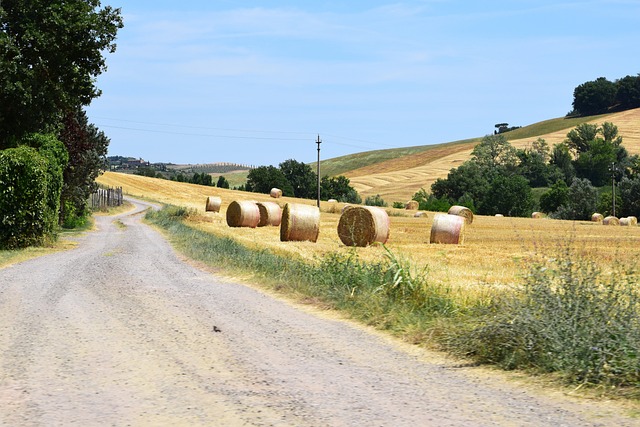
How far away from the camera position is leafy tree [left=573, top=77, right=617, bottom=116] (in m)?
167

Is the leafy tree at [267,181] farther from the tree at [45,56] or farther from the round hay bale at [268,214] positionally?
the tree at [45,56]

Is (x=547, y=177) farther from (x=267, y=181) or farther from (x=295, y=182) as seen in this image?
(x=267, y=181)

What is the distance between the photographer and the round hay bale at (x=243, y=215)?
43.3 meters

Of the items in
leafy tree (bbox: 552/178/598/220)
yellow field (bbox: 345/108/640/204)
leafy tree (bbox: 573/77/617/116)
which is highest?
leafy tree (bbox: 573/77/617/116)

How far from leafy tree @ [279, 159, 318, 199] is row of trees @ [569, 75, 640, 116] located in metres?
69.5

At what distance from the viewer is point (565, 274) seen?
8711 millimetres

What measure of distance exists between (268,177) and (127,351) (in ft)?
408

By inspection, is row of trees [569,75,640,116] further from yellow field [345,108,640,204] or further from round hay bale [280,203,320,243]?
round hay bale [280,203,320,243]

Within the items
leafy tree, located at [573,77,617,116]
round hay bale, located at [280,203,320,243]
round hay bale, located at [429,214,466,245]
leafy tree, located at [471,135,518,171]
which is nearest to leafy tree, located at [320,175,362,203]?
leafy tree, located at [471,135,518,171]

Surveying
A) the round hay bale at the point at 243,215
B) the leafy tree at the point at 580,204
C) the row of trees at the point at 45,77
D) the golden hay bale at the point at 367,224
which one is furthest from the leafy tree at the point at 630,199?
the row of trees at the point at 45,77

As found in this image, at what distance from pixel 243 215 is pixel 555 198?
7148cm

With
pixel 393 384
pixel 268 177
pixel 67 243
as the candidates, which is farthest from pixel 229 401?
pixel 268 177

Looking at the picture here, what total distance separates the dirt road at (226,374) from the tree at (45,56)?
21299mm

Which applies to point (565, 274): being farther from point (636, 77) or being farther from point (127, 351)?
point (636, 77)
